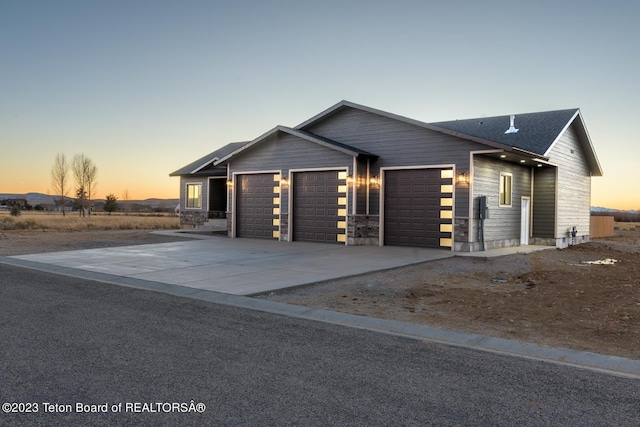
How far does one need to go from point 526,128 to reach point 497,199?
A: 488cm

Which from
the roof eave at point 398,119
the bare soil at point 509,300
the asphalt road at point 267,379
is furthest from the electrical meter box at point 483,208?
the asphalt road at point 267,379

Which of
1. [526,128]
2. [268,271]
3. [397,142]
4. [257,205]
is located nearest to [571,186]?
[526,128]

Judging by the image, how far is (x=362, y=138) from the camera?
19562 mm

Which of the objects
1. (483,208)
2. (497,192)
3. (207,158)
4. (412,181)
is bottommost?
(483,208)

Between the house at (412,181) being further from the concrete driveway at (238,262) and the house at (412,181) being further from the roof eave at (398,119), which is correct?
the concrete driveway at (238,262)

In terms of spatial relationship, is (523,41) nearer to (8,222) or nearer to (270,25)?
(270,25)

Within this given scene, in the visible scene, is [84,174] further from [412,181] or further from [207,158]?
[412,181]

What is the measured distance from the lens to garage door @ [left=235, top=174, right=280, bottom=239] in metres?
21.3

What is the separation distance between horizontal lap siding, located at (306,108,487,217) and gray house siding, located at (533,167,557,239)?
6.71 m

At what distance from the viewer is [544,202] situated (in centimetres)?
2128

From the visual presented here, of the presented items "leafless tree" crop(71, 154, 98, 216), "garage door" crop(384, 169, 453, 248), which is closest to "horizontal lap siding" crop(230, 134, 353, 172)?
"garage door" crop(384, 169, 453, 248)

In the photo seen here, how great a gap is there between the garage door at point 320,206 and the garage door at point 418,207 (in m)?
1.89

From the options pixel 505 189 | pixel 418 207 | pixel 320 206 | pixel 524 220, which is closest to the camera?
pixel 418 207

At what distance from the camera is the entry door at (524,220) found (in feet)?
67.6
